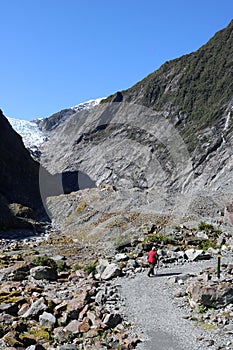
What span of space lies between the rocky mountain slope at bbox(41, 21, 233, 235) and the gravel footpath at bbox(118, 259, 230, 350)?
46.9 metres

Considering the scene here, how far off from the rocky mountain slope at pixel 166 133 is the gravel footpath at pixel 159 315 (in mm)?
46909

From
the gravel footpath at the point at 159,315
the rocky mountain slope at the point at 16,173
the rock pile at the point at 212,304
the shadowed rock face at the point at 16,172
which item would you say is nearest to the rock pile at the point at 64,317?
the gravel footpath at the point at 159,315

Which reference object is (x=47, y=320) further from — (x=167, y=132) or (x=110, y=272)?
(x=167, y=132)

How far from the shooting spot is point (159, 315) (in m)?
10.8

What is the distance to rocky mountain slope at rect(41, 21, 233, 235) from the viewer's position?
8044cm

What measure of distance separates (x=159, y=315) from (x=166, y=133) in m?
89.3

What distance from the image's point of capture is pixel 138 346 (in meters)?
9.09

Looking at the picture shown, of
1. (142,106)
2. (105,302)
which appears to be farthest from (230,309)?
(142,106)

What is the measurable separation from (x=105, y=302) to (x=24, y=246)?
Result: 841 inches

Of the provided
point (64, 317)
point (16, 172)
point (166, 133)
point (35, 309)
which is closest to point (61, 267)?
point (35, 309)

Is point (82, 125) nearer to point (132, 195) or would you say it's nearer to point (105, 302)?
point (132, 195)

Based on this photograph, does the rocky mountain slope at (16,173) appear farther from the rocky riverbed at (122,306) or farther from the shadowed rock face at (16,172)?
the rocky riverbed at (122,306)

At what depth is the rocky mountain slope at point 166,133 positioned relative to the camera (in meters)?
80.4

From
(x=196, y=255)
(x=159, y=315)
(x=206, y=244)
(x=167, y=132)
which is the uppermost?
(x=167, y=132)
